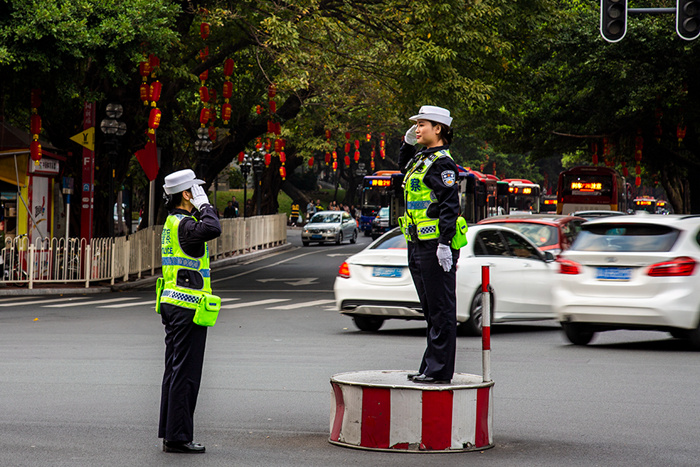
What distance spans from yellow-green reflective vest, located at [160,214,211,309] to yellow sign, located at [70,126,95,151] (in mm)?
18483

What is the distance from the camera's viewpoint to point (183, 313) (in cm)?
656

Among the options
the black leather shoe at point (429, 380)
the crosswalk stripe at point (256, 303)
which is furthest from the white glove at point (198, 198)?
the crosswalk stripe at point (256, 303)

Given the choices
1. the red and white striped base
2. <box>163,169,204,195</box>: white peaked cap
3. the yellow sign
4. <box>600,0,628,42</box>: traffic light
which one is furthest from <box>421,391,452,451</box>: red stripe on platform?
the yellow sign

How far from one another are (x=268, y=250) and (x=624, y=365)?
28.5 metres

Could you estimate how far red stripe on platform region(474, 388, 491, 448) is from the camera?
6.67 meters

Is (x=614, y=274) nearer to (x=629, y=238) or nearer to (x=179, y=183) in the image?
(x=629, y=238)

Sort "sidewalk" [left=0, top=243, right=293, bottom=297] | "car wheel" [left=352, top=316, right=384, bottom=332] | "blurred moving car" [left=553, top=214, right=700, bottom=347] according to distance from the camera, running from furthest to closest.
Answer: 1. "sidewalk" [left=0, top=243, right=293, bottom=297]
2. "car wheel" [left=352, top=316, right=384, bottom=332]
3. "blurred moving car" [left=553, top=214, right=700, bottom=347]

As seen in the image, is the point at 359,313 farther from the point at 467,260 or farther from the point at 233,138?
the point at 233,138

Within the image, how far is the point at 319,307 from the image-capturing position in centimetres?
1827

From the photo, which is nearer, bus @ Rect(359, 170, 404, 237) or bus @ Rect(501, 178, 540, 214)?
bus @ Rect(359, 170, 404, 237)

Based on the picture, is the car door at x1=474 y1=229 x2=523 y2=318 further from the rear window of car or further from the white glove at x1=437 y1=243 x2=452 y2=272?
the white glove at x1=437 y1=243 x2=452 y2=272

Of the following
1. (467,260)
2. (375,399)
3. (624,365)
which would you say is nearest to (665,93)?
(467,260)

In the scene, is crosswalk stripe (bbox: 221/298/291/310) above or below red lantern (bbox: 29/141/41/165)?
below

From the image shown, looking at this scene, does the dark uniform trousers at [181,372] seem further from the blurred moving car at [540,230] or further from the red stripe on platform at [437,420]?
the blurred moving car at [540,230]
